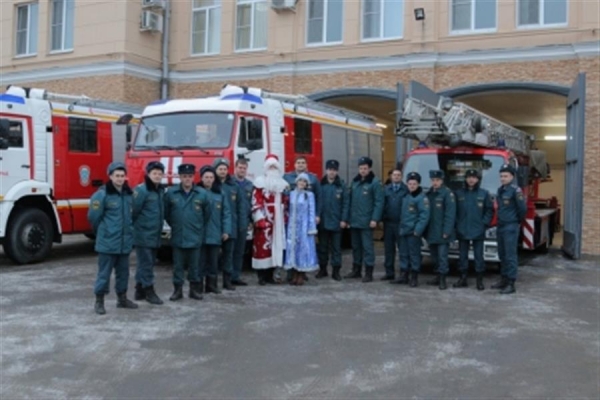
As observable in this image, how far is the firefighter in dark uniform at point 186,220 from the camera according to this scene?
7.77m

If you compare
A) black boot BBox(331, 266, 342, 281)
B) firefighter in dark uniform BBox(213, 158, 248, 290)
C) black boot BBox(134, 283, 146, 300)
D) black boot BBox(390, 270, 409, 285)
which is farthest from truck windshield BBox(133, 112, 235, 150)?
black boot BBox(390, 270, 409, 285)

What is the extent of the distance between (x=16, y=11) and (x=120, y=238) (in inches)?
653

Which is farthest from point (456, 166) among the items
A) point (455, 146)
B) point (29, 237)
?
point (29, 237)

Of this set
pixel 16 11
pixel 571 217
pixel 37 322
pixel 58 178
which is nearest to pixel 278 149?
pixel 58 178

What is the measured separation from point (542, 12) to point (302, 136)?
292 inches

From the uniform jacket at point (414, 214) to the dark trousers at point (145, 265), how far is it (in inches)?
143

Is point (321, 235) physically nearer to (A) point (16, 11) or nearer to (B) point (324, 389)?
(B) point (324, 389)

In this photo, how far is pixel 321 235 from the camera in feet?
32.0

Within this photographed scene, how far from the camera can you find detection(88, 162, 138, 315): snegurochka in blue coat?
23.0 ft

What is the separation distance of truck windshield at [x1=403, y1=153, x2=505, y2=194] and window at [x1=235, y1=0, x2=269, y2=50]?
8.85m

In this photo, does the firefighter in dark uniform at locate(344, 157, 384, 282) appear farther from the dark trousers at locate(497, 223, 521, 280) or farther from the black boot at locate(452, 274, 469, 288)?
the dark trousers at locate(497, 223, 521, 280)

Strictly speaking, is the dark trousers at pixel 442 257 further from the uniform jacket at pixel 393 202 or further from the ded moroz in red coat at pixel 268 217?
the ded moroz in red coat at pixel 268 217

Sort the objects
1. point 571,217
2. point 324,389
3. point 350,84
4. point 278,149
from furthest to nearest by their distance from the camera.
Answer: point 350,84 → point 571,217 → point 278,149 → point 324,389

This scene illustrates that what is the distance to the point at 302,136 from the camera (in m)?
11.6
